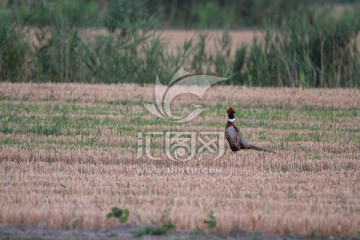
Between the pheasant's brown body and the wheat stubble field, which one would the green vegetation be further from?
the pheasant's brown body

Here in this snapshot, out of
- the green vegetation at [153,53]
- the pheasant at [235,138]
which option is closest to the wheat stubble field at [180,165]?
the pheasant at [235,138]

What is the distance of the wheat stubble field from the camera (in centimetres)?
814

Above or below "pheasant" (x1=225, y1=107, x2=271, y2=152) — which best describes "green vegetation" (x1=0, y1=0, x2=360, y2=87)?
above

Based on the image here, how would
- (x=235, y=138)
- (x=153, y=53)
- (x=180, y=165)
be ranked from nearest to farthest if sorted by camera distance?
(x=180, y=165) → (x=235, y=138) → (x=153, y=53)

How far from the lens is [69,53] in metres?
18.7

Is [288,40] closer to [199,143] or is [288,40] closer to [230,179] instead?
[199,143]

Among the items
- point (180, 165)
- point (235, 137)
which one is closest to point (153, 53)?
point (235, 137)

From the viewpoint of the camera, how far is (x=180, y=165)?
420 inches

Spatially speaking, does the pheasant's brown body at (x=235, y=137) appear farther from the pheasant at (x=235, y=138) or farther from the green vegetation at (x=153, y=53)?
the green vegetation at (x=153, y=53)

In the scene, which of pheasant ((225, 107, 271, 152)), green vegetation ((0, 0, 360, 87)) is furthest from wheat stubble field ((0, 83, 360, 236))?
green vegetation ((0, 0, 360, 87))

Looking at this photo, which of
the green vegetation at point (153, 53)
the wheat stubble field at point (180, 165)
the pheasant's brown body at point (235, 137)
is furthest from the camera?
the green vegetation at point (153, 53)

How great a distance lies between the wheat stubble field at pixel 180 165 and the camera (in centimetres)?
Answer: 814

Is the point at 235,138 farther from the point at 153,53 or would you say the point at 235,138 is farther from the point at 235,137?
the point at 153,53

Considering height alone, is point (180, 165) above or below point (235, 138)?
below
